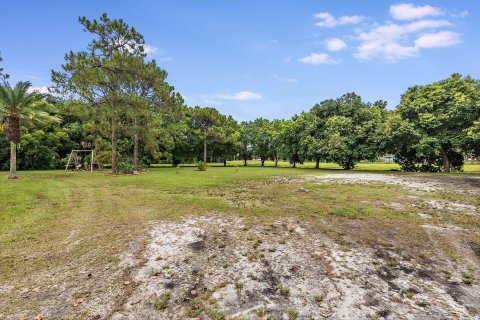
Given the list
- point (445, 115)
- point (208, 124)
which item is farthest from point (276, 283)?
point (208, 124)

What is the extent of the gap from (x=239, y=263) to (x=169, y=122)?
35.6 metres

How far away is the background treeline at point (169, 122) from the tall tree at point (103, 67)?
3.3 inches

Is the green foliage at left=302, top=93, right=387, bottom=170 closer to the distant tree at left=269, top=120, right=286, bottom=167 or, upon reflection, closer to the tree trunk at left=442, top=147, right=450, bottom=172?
the distant tree at left=269, top=120, right=286, bottom=167

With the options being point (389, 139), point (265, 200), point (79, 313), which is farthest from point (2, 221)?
point (389, 139)

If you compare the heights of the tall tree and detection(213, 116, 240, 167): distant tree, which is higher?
the tall tree

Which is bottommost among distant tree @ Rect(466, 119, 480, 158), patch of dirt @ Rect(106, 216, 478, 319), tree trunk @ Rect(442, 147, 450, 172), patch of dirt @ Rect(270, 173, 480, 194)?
patch of dirt @ Rect(106, 216, 478, 319)

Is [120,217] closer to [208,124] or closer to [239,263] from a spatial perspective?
[239,263]

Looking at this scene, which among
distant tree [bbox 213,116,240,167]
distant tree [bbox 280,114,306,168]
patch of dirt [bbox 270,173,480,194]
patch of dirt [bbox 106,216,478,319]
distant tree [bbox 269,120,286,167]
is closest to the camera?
patch of dirt [bbox 106,216,478,319]

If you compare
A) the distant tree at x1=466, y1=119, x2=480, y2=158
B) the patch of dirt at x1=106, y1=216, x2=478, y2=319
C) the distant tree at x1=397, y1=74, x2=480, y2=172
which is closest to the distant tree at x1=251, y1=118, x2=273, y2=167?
the distant tree at x1=397, y1=74, x2=480, y2=172

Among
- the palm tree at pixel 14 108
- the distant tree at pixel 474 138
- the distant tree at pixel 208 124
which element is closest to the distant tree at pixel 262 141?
the distant tree at pixel 208 124

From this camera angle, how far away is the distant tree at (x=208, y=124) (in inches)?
1780

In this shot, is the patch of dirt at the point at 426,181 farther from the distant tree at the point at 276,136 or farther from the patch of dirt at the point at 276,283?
the distant tree at the point at 276,136

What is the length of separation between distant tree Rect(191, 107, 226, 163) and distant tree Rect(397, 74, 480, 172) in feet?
87.0

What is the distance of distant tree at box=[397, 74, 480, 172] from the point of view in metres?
28.8
